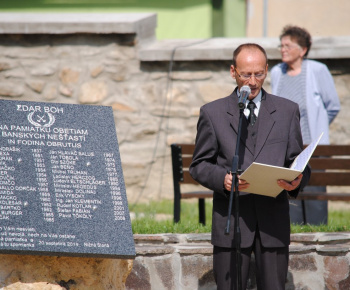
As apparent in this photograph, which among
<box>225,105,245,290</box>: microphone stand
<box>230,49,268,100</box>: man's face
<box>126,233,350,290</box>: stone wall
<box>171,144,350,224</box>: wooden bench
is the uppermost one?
<box>230,49,268,100</box>: man's face

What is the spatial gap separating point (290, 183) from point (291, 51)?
3405mm

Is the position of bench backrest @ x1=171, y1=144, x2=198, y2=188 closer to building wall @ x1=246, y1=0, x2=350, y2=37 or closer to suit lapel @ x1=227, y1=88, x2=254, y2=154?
suit lapel @ x1=227, y1=88, x2=254, y2=154

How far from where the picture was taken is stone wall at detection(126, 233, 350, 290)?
552 centimetres

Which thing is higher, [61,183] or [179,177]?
[61,183]

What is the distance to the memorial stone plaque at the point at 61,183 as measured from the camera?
13.6 ft

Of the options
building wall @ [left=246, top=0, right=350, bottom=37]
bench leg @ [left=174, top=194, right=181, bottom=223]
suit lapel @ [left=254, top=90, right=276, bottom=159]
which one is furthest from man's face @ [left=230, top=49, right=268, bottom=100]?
building wall @ [left=246, top=0, right=350, bottom=37]

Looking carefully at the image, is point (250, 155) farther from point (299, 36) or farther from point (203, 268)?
point (299, 36)

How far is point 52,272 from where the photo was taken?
14.3ft

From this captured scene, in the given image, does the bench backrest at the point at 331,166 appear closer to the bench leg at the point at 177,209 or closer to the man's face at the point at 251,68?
the bench leg at the point at 177,209

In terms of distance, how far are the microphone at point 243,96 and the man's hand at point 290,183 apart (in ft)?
1.50

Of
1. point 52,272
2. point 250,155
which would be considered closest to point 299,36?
point 250,155

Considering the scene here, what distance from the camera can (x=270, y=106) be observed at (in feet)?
14.3

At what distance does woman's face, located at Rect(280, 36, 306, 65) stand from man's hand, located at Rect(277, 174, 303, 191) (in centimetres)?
332

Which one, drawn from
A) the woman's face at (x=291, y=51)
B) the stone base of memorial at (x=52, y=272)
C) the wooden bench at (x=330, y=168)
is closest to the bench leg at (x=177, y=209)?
the wooden bench at (x=330, y=168)
